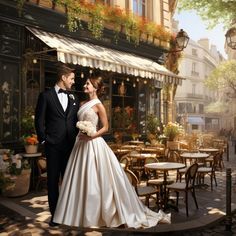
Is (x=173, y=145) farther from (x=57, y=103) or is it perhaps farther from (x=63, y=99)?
(x=57, y=103)

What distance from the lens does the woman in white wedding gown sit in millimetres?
5004

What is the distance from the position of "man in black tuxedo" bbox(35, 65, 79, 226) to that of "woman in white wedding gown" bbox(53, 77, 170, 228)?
0.41 ft

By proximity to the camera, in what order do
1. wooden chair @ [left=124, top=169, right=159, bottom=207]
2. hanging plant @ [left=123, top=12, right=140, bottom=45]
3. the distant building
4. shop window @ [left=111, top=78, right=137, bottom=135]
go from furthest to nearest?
1. the distant building
2. shop window @ [left=111, top=78, right=137, bottom=135]
3. hanging plant @ [left=123, top=12, right=140, bottom=45]
4. wooden chair @ [left=124, top=169, right=159, bottom=207]

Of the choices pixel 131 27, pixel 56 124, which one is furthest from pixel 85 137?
pixel 131 27

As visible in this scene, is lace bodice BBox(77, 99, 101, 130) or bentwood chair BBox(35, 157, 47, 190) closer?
lace bodice BBox(77, 99, 101, 130)

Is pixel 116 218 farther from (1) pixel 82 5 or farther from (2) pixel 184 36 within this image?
(2) pixel 184 36

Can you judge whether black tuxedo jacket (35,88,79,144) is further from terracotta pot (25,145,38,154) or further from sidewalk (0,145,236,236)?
terracotta pot (25,145,38,154)

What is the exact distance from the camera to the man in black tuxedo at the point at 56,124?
16.4 ft

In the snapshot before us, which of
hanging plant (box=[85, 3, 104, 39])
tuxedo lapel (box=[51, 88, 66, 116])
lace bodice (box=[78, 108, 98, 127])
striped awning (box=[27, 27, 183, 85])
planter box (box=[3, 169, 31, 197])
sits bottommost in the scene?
planter box (box=[3, 169, 31, 197])

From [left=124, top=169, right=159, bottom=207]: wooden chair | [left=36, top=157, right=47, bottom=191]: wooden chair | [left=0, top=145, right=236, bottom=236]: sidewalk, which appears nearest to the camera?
[left=0, top=145, right=236, bottom=236]: sidewalk

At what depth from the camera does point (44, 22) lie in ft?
32.3

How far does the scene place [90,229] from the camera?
5332 millimetres

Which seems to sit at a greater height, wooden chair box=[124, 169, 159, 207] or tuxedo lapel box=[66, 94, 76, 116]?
tuxedo lapel box=[66, 94, 76, 116]

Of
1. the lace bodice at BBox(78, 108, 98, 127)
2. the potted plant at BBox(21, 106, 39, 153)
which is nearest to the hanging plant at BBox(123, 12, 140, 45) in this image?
the potted plant at BBox(21, 106, 39, 153)
